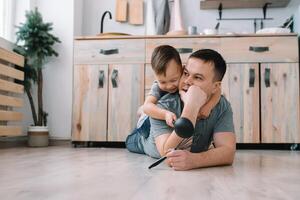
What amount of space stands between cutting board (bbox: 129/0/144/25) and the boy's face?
2121 millimetres

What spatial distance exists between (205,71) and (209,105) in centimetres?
14

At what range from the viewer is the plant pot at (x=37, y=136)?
10.3ft

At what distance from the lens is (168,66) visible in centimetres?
158

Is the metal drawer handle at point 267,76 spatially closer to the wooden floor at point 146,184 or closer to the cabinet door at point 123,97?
the cabinet door at point 123,97

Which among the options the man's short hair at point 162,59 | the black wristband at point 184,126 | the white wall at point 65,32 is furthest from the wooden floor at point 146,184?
the white wall at point 65,32

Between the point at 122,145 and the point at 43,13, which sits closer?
the point at 122,145

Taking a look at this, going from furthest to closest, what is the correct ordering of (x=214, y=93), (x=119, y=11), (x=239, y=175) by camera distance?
(x=119, y=11), (x=214, y=93), (x=239, y=175)

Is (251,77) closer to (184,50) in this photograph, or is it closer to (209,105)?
(184,50)

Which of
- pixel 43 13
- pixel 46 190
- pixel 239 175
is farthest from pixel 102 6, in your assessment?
pixel 46 190

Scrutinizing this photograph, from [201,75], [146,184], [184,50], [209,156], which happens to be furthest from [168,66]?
[184,50]

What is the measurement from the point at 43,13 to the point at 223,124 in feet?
8.02

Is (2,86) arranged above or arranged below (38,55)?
below

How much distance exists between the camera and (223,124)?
5.18 ft

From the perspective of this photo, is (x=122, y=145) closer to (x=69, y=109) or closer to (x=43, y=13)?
Answer: (x=69, y=109)
